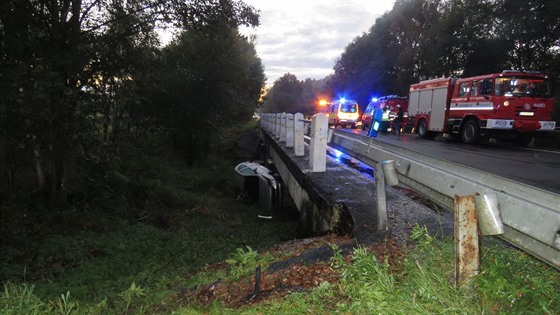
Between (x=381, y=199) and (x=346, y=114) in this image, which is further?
(x=346, y=114)

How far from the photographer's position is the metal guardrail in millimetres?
1960

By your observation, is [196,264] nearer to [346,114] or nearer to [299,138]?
[299,138]

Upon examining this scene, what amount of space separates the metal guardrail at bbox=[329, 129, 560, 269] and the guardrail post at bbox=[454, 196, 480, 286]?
18 cm

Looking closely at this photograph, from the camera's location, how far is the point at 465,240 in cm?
232

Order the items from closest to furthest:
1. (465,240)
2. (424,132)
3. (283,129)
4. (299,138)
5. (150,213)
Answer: (465,240) < (299,138) < (150,213) < (283,129) < (424,132)

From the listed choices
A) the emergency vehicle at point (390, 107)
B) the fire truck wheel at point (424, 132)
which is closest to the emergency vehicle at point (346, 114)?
the emergency vehicle at point (390, 107)

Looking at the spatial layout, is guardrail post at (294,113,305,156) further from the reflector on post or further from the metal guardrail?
the reflector on post

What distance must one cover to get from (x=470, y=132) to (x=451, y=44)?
14994 millimetres

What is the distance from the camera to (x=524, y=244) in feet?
7.14

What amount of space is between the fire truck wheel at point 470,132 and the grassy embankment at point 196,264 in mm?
9426

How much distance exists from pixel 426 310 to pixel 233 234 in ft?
22.4

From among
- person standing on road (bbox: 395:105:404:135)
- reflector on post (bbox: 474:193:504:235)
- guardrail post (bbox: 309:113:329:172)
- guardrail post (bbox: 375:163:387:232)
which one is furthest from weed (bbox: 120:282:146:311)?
person standing on road (bbox: 395:105:404:135)

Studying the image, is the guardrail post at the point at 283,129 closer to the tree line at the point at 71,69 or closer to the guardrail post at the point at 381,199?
the tree line at the point at 71,69

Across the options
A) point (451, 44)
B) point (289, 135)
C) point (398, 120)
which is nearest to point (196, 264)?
point (289, 135)
